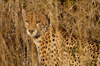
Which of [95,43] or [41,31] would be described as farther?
[41,31]

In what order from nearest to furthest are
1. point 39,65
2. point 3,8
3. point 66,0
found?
point 39,65 < point 3,8 < point 66,0

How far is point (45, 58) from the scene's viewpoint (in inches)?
105

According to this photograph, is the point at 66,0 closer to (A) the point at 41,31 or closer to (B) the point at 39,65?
(A) the point at 41,31

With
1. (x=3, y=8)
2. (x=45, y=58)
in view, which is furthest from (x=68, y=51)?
(x=3, y=8)

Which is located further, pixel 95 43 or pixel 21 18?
pixel 21 18

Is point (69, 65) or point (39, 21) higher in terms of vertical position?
point (39, 21)

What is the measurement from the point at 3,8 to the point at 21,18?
0.39 meters

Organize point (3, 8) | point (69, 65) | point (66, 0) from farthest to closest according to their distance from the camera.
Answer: point (66, 0) → point (3, 8) → point (69, 65)

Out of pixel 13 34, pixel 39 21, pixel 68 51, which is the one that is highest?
pixel 39 21

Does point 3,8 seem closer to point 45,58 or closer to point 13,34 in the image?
point 13,34

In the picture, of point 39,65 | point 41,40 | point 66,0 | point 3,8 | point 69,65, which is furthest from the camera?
point 66,0

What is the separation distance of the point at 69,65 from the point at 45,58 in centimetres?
39

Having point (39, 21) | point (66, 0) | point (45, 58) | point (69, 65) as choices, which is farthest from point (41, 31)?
point (66, 0)

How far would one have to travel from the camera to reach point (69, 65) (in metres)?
2.51
